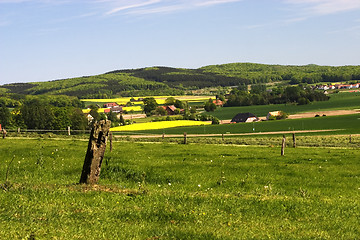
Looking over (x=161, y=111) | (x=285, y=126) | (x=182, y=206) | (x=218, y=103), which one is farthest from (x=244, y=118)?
(x=182, y=206)

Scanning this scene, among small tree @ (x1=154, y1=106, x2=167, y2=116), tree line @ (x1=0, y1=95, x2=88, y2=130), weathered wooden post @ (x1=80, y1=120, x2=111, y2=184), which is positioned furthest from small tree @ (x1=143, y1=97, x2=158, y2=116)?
weathered wooden post @ (x1=80, y1=120, x2=111, y2=184)

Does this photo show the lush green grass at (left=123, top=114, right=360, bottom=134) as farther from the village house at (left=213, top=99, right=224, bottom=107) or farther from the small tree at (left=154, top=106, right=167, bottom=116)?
the village house at (left=213, top=99, right=224, bottom=107)

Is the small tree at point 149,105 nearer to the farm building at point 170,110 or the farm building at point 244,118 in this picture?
the farm building at point 170,110

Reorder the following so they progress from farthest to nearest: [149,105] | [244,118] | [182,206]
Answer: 1. [149,105]
2. [244,118]
3. [182,206]

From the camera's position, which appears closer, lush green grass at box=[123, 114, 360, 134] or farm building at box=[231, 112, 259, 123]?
lush green grass at box=[123, 114, 360, 134]

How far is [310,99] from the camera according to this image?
17288 centimetres

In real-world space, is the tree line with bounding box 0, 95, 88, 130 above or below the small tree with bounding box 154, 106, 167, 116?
above

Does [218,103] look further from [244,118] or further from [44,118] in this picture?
[44,118]

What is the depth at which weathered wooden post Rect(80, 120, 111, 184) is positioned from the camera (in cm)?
1628

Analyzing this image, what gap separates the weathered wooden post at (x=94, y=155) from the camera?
53.4 ft

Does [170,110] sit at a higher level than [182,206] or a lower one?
lower

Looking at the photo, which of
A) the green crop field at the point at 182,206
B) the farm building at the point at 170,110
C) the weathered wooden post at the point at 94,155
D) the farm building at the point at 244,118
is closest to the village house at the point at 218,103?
the farm building at the point at 170,110

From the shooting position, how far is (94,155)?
53.6 feet

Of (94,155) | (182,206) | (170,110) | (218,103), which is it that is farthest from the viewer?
(218,103)
